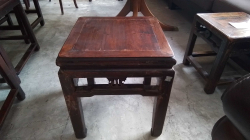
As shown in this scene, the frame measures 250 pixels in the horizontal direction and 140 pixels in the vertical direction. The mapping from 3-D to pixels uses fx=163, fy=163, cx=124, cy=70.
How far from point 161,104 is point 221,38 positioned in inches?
24.2

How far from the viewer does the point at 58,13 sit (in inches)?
104

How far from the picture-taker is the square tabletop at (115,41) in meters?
0.64

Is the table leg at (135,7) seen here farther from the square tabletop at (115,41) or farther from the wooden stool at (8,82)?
the wooden stool at (8,82)

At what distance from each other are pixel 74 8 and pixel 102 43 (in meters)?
2.46

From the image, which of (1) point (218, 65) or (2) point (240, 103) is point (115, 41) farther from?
(1) point (218, 65)

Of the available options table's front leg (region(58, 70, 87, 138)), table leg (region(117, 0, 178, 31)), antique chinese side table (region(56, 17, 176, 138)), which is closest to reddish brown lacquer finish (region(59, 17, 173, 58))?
antique chinese side table (region(56, 17, 176, 138))

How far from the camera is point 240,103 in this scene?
1.32 feet

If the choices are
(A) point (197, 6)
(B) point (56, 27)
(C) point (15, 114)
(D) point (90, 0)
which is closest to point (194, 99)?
(C) point (15, 114)

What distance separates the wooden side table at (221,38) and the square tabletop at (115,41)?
1.48 ft

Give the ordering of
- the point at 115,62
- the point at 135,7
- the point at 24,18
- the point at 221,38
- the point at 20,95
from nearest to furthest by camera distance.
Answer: the point at 115,62 → the point at 221,38 → the point at 20,95 → the point at 24,18 → the point at 135,7

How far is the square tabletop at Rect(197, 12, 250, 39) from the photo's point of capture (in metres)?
0.98

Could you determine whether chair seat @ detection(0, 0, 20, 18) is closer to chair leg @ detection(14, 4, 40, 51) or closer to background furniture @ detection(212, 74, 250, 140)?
chair leg @ detection(14, 4, 40, 51)

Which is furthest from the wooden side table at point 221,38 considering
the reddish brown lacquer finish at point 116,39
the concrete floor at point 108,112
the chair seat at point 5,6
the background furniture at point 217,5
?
the chair seat at point 5,6

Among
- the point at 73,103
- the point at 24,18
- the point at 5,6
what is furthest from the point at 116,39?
the point at 24,18
